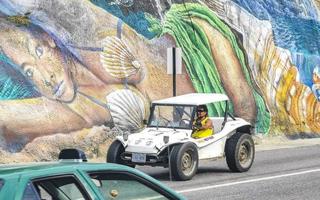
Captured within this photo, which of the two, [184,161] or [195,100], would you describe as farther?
[195,100]

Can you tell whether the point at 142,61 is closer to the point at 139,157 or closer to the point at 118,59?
the point at 118,59

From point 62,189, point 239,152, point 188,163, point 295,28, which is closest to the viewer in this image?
point 62,189

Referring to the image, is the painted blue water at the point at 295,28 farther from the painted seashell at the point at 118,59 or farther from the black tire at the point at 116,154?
the black tire at the point at 116,154

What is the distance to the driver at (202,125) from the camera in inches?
A: 596

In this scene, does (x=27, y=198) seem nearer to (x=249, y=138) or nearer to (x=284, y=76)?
(x=249, y=138)

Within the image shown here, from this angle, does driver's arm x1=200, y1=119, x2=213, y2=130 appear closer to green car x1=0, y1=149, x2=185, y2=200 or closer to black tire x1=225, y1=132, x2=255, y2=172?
black tire x1=225, y1=132, x2=255, y2=172

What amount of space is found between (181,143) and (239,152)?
6.21 ft

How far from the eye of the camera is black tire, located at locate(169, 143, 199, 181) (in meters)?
14.0

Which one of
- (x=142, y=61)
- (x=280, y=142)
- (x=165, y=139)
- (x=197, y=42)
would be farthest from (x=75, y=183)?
(x=280, y=142)

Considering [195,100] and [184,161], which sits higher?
[195,100]

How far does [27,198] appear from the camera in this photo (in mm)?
4371

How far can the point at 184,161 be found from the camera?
14367 millimetres

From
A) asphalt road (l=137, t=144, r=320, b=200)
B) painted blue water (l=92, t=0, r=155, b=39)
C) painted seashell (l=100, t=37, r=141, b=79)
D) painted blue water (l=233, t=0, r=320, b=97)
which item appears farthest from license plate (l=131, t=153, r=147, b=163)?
painted blue water (l=233, t=0, r=320, b=97)

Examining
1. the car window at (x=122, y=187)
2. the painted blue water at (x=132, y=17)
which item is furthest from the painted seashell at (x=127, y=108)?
the car window at (x=122, y=187)
